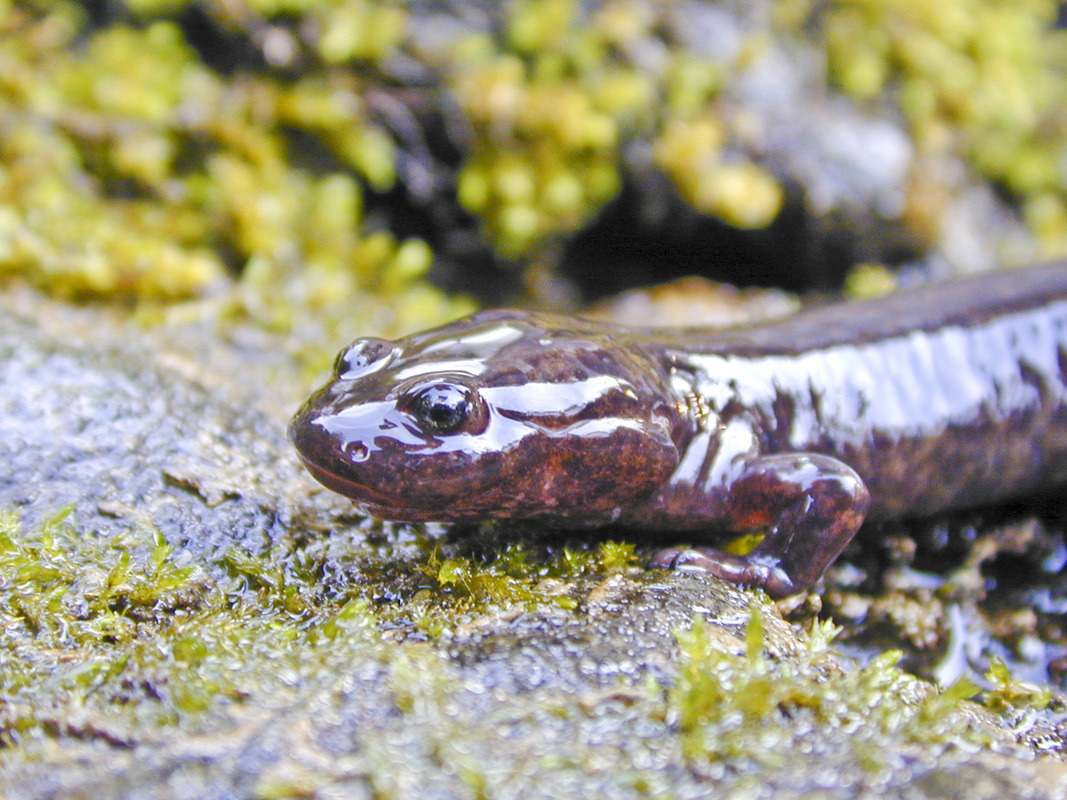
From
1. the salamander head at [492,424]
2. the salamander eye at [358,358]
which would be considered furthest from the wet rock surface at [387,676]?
the salamander eye at [358,358]

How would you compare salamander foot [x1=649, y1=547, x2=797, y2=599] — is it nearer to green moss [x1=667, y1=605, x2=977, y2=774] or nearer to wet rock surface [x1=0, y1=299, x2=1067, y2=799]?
wet rock surface [x1=0, y1=299, x2=1067, y2=799]

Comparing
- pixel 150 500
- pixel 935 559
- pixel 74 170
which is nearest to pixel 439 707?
pixel 150 500

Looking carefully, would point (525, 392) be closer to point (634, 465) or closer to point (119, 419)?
point (634, 465)

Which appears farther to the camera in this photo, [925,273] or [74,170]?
[925,273]

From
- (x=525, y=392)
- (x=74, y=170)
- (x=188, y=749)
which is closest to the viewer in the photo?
A: (x=188, y=749)

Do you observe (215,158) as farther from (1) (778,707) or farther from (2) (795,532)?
(1) (778,707)

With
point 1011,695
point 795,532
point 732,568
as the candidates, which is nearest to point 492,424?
point 732,568
